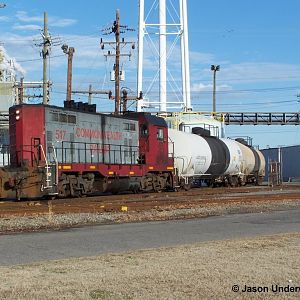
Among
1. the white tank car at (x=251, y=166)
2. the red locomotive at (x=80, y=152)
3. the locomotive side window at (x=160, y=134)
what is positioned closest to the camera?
the red locomotive at (x=80, y=152)

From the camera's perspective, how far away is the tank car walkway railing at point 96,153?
2408cm

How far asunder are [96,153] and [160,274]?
19142 mm

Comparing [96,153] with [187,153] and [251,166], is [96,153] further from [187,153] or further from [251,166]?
[251,166]

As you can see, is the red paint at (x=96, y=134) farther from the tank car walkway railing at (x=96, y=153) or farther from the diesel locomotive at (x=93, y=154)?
the tank car walkway railing at (x=96, y=153)

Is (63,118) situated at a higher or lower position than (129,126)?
higher

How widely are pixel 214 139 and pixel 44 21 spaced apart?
20435 millimetres

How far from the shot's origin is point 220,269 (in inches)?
285

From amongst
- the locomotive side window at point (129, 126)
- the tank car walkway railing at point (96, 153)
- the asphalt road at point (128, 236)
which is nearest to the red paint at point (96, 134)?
the tank car walkway railing at point (96, 153)

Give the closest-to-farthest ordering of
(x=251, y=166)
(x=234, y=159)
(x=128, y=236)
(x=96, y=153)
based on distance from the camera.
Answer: (x=128, y=236), (x=96, y=153), (x=234, y=159), (x=251, y=166)

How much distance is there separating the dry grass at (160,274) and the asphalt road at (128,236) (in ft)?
3.26

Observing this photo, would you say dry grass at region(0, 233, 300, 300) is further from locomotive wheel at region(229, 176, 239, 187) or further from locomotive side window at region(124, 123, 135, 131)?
locomotive wheel at region(229, 176, 239, 187)

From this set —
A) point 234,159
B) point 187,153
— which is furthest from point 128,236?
point 234,159

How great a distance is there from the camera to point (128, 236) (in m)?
11.4

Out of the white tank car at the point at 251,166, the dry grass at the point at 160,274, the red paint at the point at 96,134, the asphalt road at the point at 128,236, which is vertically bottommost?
the asphalt road at the point at 128,236
